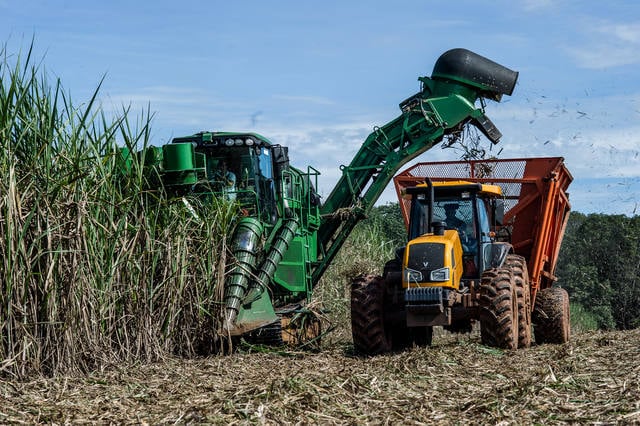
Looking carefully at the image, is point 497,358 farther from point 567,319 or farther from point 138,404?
point 138,404

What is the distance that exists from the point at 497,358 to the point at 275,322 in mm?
2541

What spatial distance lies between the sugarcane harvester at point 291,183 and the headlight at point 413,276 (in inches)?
61.9

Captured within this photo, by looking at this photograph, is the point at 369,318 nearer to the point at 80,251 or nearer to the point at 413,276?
the point at 413,276

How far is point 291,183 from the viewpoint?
1170 centimetres

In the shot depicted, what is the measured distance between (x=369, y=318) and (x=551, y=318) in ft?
9.31

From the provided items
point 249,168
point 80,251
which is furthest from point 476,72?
point 80,251

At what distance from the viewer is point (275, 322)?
10.2 metres

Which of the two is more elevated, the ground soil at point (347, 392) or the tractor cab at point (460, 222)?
the tractor cab at point (460, 222)

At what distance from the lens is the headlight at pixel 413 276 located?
947 centimetres

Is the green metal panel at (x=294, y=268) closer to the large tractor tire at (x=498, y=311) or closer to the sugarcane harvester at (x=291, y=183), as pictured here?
the sugarcane harvester at (x=291, y=183)

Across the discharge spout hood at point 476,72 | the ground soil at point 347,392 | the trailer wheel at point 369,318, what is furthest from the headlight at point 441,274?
the discharge spout hood at point 476,72

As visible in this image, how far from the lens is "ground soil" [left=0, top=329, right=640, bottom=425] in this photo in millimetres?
5875

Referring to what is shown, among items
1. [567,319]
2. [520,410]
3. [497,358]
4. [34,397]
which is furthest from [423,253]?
[34,397]

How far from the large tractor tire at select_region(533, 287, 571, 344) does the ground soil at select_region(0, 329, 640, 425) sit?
2.29 metres
